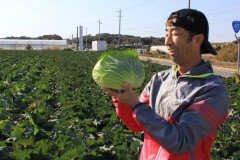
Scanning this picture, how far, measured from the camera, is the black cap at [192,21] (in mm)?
2590

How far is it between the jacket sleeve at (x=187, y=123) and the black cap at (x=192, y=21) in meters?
0.41

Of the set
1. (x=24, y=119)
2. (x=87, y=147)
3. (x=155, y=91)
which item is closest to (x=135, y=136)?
(x=87, y=147)

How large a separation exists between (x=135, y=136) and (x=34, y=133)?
1.64m

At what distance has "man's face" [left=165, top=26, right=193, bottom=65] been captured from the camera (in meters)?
2.59

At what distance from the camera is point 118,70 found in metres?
2.75

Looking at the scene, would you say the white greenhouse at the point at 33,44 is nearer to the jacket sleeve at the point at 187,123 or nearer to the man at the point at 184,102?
the man at the point at 184,102

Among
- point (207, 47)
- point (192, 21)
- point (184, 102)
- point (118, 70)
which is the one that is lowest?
point (184, 102)

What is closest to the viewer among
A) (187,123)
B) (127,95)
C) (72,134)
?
(187,123)

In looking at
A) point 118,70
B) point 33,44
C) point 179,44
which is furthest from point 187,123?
point 33,44

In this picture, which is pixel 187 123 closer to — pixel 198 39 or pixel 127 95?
pixel 127 95

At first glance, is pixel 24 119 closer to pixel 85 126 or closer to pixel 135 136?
pixel 85 126

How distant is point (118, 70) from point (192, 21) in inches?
24.0

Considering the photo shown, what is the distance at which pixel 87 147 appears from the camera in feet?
17.0

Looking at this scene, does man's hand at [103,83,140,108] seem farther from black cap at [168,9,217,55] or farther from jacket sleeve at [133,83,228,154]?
black cap at [168,9,217,55]
